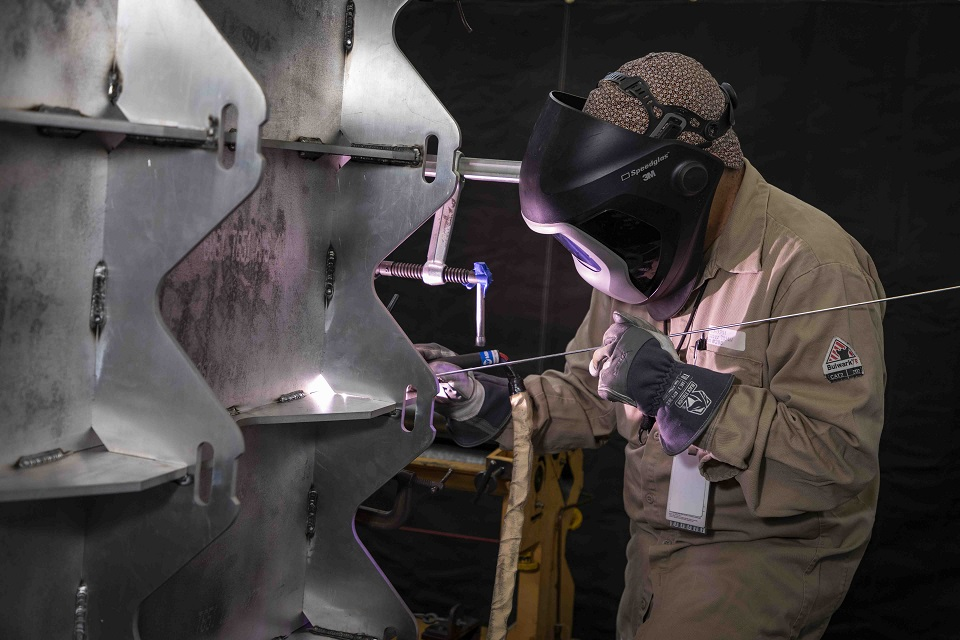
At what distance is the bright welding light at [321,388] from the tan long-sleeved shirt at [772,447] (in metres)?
0.76

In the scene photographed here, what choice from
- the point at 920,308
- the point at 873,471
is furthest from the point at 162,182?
the point at 920,308

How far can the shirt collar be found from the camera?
6.41ft

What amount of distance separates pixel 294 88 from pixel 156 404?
0.73 meters

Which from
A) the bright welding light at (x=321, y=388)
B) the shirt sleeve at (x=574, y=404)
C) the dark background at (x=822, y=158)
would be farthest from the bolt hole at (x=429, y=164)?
the dark background at (x=822, y=158)

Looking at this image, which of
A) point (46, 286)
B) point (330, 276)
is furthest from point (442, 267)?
point (46, 286)

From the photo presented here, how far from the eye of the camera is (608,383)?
6.33ft

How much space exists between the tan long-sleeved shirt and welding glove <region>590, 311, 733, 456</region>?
0.04 meters

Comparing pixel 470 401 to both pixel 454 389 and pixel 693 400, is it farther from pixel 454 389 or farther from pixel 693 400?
pixel 693 400

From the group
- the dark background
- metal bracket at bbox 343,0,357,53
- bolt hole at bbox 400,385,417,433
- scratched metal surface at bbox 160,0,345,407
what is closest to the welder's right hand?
bolt hole at bbox 400,385,417,433

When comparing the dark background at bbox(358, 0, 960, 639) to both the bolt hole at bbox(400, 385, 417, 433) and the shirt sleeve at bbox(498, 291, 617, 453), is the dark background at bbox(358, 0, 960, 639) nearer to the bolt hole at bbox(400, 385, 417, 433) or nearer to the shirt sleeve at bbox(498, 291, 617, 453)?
the shirt sleeve at bbox(498, 291, 617, 453)

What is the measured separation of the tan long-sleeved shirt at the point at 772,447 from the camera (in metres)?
1.78

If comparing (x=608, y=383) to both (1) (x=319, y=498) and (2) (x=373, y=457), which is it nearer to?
(2) (x=373, y=457)

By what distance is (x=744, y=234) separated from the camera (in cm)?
198

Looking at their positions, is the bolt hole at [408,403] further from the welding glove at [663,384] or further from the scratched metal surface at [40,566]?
the scratched metal surface at [40,566]
